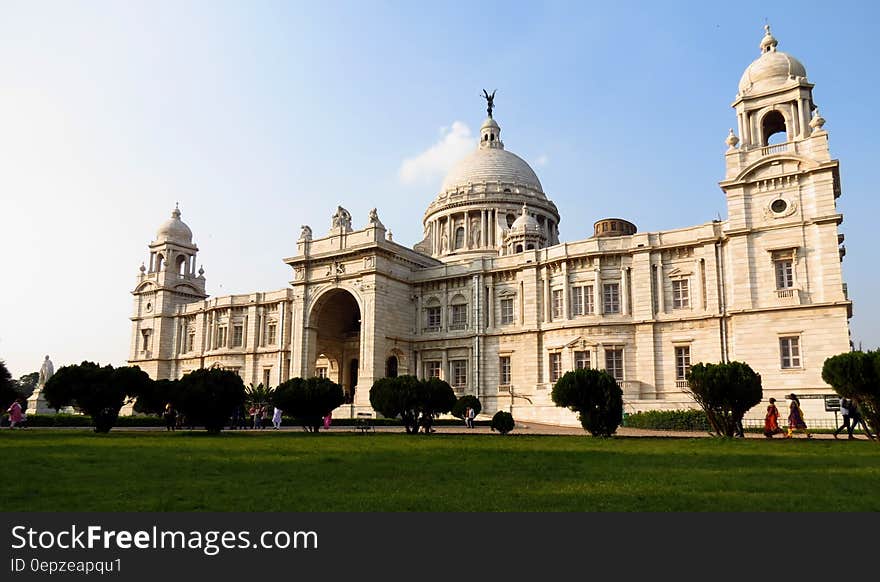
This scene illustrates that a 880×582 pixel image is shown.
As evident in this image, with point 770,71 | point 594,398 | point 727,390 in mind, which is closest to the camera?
point 727,390

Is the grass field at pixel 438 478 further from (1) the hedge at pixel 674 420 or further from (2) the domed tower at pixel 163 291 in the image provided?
(2) the domed tower at pixel 163 291

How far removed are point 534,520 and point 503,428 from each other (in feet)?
69.2

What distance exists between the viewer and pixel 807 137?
35219mm

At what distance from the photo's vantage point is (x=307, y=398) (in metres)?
26.5

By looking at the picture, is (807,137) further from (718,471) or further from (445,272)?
(718,471)

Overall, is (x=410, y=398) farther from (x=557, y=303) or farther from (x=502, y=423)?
(x=557, y=303)

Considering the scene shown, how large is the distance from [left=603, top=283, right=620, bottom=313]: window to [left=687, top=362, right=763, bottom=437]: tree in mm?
19499

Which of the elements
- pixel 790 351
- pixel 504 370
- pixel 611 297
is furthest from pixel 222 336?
pixel 790 351

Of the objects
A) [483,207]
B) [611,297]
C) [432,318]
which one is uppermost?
[483,207]

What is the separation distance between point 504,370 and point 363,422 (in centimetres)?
→ 1497

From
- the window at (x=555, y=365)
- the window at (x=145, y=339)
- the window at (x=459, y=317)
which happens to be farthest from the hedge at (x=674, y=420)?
the window at (x=145, y=339)

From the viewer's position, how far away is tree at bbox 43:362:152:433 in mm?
25786

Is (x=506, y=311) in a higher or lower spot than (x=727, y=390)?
higher

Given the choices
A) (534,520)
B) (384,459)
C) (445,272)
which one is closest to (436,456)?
(384,459)
